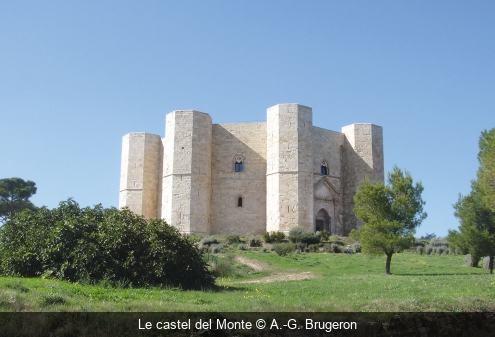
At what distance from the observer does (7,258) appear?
12859 mm

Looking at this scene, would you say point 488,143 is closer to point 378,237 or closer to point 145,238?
point 378,237

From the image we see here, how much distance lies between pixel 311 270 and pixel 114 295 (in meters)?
11.0

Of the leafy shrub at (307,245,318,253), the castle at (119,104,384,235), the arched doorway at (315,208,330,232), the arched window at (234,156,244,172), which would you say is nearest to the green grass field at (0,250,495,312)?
the leafy shrub at (307,245,318,253)

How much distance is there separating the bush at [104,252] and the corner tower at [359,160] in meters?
22.8

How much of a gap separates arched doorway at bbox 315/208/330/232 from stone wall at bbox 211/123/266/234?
3537 millimetres

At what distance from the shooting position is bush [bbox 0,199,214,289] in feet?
40.2

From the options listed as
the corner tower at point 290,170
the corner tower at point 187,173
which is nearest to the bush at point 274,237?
the corner tower at point 290,170

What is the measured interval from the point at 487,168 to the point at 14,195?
39.0 m

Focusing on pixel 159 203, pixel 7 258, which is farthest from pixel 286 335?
pixel 159 203

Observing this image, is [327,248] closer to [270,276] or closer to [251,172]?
[251,172]

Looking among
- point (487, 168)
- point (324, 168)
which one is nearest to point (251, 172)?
point (324, 168)

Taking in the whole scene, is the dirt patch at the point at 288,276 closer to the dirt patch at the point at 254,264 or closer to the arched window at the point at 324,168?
the dirt patch at the point at 254,264

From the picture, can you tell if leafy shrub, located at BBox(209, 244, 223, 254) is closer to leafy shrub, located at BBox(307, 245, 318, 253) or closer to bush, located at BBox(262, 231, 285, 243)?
bush, located at BBox(262, 231, 285, 243)

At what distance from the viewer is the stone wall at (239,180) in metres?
A: 33.8
